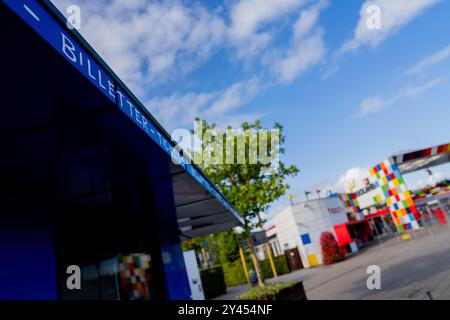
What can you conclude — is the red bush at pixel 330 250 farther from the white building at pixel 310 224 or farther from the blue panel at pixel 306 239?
the blue panel at pixel 306 239

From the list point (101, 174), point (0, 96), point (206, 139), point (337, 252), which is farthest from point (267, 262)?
point (0, 96)

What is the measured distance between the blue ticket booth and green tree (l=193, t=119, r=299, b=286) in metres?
3.47

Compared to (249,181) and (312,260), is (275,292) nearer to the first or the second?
(249,181)

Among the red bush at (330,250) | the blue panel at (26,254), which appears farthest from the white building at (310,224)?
the blue panel at (26,254)

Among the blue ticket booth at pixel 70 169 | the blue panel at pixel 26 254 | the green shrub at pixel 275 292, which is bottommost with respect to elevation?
the green shrub at pixel 275 292

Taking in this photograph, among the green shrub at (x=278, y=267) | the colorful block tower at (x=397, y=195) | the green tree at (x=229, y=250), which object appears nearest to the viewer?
the colorful block tower at (x=397, y=195)

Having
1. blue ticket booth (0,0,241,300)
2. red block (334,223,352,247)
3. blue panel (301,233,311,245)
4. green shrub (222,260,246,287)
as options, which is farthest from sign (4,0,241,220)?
green shrub (222,260,246,287)

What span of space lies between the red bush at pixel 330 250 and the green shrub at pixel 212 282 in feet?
28.1

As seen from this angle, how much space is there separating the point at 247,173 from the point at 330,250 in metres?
17.1

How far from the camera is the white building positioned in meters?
27.6

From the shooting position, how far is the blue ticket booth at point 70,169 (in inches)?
68.7
